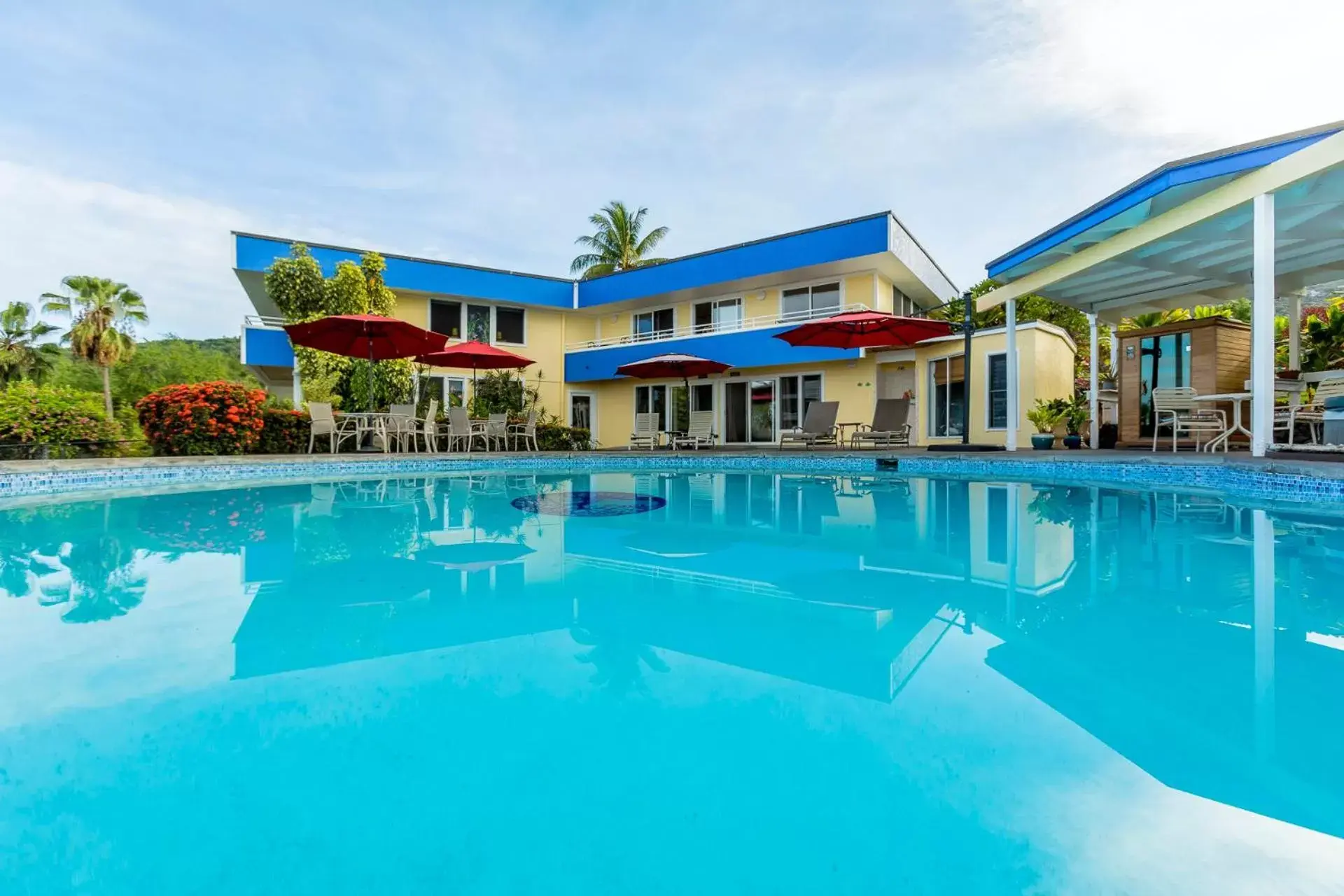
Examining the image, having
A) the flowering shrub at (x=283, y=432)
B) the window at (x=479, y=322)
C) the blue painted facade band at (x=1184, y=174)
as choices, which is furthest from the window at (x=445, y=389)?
the blue painted facade band at (x=1184, y=174)

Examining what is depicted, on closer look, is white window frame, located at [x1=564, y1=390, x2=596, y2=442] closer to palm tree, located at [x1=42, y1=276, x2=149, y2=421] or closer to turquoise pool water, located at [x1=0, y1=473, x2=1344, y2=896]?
turquoise pool water, located at [x1=0, y1=473, x2=1344, y2=896]

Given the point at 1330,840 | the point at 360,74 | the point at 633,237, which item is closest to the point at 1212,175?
the point at 1330,840

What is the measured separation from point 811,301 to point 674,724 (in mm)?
15495

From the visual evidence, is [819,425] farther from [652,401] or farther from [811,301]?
[652,401]

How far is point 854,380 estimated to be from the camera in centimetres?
1545

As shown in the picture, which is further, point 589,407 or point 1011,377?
point 589,407

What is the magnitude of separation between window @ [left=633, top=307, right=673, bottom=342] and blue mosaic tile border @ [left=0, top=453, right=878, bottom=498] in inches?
205

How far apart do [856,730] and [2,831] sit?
190cm

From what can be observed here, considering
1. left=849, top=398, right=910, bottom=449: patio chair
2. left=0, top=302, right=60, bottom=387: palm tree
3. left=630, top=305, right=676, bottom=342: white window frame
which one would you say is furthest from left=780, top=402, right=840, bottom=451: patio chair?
left=0, top=302, right=60, bottom=387: palm tree

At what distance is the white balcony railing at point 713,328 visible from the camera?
1571 cm

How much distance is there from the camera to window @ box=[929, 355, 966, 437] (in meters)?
14.3

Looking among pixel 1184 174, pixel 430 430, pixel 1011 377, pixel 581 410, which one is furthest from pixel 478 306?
pixel 1184 174

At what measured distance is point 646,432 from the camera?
16.2 meters

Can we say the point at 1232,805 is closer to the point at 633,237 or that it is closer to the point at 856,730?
the point at 856,730
